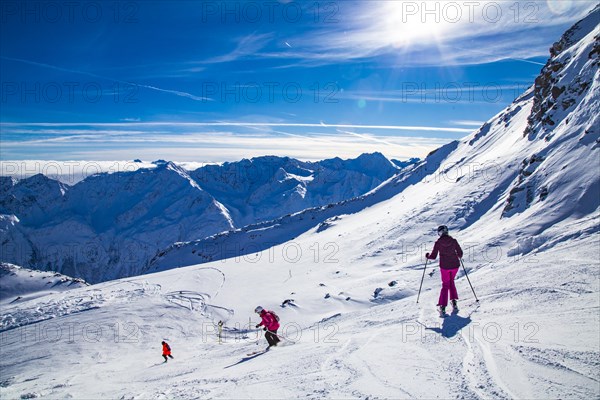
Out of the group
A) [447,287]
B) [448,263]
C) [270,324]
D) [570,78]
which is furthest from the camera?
[570,78]

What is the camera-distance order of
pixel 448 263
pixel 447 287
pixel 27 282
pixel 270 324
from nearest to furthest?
pixel 447 287, pixel 448 263, pixel 270 324, pixel 27 282

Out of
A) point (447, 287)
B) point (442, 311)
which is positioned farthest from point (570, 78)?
point (442, 311)

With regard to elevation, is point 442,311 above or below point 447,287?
below

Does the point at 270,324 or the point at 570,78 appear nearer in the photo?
the point at 270,324

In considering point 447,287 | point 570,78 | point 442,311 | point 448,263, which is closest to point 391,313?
point 442,311

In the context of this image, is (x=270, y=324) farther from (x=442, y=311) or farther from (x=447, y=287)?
(x=447, y=287)

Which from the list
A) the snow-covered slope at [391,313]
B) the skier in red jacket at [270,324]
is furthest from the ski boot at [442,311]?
the skier in red jacket at [270,324]

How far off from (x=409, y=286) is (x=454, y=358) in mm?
14602

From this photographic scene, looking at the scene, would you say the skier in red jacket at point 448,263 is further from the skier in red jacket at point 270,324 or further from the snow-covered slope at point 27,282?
the snow-covered slope at point 27,282

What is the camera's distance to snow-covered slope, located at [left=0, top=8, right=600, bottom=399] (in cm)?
635

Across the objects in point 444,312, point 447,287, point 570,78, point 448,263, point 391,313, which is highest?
point 570,78

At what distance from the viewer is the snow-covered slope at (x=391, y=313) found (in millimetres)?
6352

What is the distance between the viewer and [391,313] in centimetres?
1184

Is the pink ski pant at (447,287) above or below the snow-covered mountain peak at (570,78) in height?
below
